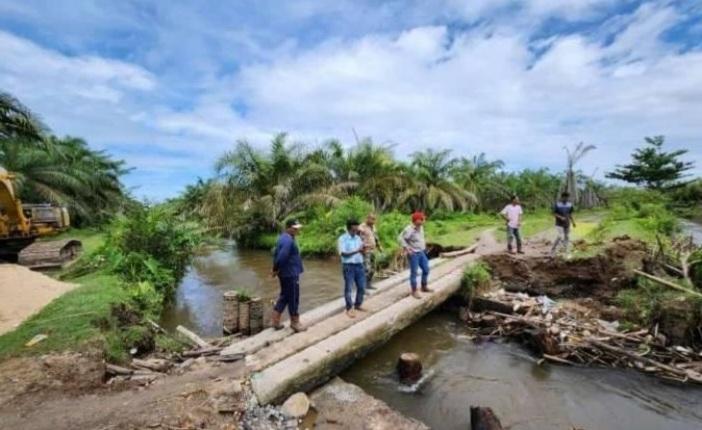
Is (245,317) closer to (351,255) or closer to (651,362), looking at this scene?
(351,255)

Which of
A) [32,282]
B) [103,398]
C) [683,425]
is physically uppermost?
[32,282]

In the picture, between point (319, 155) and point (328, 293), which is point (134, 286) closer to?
point (328, 293)

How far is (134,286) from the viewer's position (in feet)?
30.1

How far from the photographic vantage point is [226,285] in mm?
13023

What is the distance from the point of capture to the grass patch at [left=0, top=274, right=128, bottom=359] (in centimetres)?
622

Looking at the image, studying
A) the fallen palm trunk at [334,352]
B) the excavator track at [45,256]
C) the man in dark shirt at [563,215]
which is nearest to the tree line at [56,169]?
the excavator track at [45,256]

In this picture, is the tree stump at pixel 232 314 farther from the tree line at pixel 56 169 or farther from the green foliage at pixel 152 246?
the tree line at pixel 56 169

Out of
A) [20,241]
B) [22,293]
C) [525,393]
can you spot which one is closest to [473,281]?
[525,393]

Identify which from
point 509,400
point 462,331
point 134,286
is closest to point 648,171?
point 462,331

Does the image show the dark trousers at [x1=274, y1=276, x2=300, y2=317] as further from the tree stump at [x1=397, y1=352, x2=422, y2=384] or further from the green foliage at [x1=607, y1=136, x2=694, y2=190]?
the green foliage at [x1=607, y1=136, x2=694, y2=190]

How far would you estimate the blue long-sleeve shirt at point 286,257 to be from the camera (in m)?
6.53

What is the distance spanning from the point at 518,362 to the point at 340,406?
3.82 m

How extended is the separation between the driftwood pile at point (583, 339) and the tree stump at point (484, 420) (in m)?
2.93

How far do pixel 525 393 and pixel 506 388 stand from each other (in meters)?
→ 0.28
